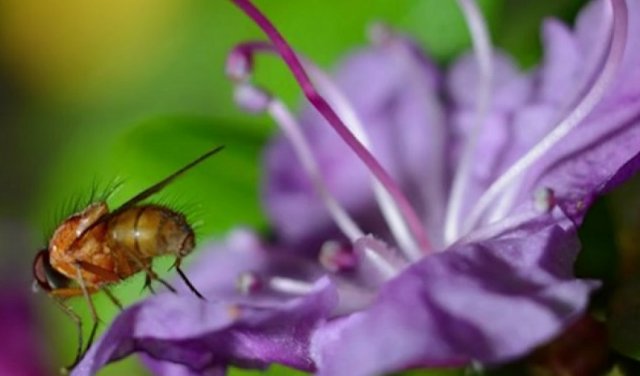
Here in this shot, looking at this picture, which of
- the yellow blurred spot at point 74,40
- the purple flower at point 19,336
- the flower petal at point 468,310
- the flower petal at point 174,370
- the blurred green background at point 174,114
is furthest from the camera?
the yellow blurred spot at point 74,40

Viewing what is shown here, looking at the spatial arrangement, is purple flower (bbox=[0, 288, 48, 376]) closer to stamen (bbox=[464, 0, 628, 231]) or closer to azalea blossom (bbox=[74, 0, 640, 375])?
azalea blossom (bbox=[74, 0, 640, 375])

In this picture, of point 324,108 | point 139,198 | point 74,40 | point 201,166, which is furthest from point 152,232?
point 74,40

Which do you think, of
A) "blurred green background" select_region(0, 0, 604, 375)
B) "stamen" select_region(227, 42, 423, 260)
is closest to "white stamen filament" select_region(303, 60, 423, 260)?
"stamen" select_region(227, 42, 423, 260)

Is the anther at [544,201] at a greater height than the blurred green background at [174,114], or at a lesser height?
lesser

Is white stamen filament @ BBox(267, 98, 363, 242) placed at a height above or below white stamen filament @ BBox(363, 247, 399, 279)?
above

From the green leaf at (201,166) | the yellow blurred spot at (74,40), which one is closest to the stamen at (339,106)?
the green leaf at (201,166)

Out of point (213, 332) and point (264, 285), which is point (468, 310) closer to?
point (213, 332)

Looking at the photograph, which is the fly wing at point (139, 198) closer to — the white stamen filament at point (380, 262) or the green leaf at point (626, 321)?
the white stamen filament at point (380, 262)

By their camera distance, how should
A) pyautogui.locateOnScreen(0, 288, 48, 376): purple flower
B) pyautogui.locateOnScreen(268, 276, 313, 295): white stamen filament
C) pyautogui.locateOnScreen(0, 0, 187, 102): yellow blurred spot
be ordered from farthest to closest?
pyautogui.locateOnScreen(0, 0, 187, 102): yellow blurred spot < pyautogui.locateOnScreen(0, 288, 48, 376): purple flower < pyautogui.locateOnScreen(268, 276, 313, 295): white stamen filament
